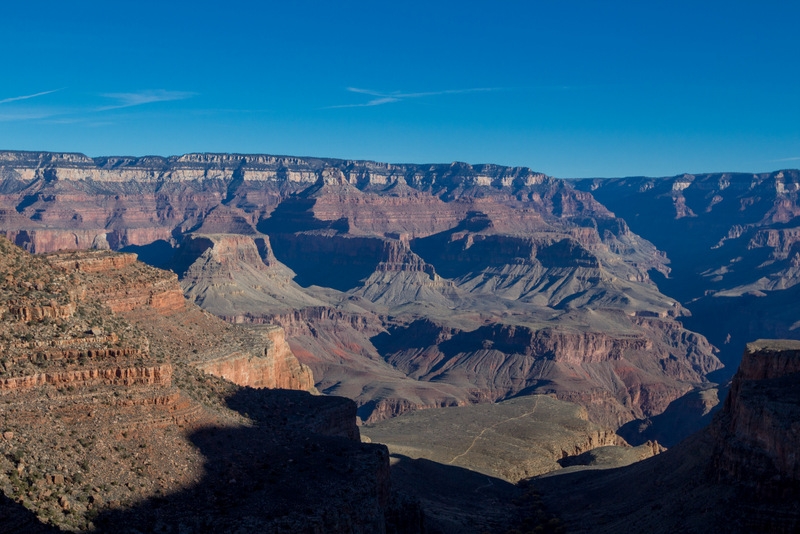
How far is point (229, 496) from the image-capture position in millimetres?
35594

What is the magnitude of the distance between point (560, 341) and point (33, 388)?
13050 cm

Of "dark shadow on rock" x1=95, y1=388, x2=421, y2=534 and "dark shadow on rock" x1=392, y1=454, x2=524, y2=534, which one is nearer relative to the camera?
"dark shadow on rock" x1=95, y1=388, x2=421, y2=534

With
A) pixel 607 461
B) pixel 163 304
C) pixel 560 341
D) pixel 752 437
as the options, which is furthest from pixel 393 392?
pixel 752 437

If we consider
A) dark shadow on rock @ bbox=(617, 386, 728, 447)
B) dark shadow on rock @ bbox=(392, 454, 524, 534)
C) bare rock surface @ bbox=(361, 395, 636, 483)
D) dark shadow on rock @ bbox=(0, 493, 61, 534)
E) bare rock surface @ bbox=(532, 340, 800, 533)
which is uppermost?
dark shadow on rock @ bbox=(0, 493, 61, 534)

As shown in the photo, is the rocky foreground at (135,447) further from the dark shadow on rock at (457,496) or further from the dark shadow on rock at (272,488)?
the dark shadow on rock at (457,496)

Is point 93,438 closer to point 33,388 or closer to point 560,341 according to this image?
point 33,388

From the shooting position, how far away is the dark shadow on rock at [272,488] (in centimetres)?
3297

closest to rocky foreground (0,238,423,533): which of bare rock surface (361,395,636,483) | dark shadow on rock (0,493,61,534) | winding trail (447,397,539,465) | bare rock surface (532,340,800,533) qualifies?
dark shadow on rock (0,493,61,534)

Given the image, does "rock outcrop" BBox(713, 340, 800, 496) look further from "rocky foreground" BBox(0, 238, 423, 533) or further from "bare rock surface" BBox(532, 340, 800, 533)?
"rocky foreground" BBox(0, 238, 423, 533)

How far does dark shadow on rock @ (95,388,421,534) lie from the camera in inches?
1298

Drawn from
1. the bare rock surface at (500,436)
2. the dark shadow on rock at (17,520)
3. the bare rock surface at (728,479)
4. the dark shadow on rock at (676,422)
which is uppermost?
the dark shadow on rock at (17,520)

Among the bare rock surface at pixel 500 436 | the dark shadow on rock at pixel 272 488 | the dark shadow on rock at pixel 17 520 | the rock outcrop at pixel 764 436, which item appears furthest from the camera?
the bare rock surface at pixel 500 436

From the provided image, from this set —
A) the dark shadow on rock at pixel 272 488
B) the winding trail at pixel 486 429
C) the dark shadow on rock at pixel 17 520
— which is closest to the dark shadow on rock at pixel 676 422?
the winding trail at pixel 486 429

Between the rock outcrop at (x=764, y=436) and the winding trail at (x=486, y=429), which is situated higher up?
the rock outcrop at (x=764, y=436)
